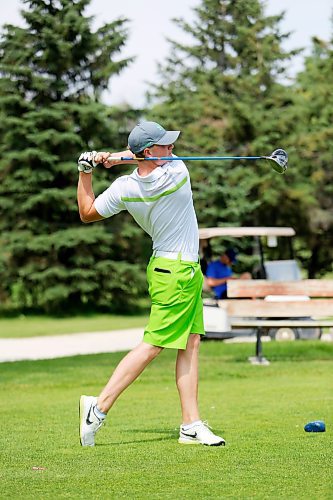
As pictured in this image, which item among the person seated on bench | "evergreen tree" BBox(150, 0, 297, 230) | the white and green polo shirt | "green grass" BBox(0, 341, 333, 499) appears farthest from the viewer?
"evergreen tree" BBox(150, 0, 297, 230)

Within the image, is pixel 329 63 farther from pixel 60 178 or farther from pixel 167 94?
pixel 60 178

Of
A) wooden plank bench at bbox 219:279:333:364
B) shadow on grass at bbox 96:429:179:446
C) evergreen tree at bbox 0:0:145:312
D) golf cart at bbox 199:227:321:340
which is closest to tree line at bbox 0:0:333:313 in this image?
evergreen tree at bbox 0:0:145:312

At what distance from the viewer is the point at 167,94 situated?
35.4 m

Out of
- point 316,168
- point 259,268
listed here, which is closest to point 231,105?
point 316,168

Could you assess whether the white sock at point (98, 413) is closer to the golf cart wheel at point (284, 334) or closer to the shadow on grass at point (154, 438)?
the shadow on grass at point (154, 438)

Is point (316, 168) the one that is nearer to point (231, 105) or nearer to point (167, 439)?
point (231, 105)

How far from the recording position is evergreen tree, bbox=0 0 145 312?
28.2 meters

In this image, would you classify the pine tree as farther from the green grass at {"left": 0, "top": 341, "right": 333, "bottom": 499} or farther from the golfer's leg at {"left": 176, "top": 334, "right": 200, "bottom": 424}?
the golfer's leg at {"left": 176, "top": 334, "right": 200, "bottom": 424}

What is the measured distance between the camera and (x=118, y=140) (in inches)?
1192

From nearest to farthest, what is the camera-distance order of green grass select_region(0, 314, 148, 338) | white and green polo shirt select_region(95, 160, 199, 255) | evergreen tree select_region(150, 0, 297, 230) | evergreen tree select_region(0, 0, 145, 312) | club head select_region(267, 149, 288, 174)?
white and green polo shirt select_region(95, 160, 199, 255) → club head select_region(267, 149, 288, 174) → green grass select_region(0, 314, 148, 338) → evergreen tree select_region(0, 0, 145, 312) → evergreen tree select_region(150, 0, 297, 230)

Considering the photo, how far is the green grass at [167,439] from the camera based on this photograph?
5.18 m

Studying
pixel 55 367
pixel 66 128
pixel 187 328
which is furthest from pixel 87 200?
pixel 66 128

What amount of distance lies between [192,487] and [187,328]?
1.72 metres

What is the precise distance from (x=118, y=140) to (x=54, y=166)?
8.33 ft
